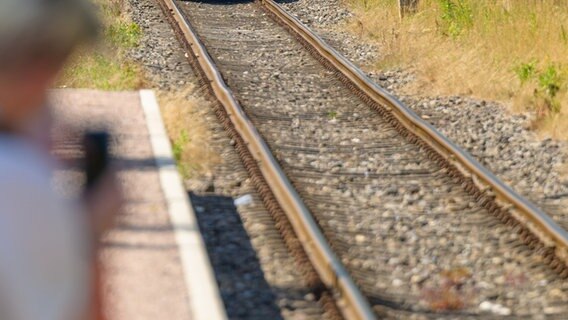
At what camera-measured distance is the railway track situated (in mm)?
6098

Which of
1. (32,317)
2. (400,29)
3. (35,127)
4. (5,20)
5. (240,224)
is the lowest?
(400,29)

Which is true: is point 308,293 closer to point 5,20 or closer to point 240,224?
point 240,224

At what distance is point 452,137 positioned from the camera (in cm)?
1002

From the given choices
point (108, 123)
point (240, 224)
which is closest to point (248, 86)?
point (240, 224)

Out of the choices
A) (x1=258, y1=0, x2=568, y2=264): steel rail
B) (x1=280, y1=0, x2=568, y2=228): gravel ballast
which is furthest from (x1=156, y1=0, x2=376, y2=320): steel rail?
(x1=280, y1=0, x2=568, y2=228): gravel ballast

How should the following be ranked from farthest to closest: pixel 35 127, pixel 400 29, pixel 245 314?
pixel 400 29
pixel 245 314
pixel 35 127

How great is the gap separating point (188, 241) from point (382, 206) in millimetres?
2248

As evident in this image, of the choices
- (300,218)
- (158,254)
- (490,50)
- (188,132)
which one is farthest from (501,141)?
(158,254)

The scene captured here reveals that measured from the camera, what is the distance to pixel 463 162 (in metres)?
8.67

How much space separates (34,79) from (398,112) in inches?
373

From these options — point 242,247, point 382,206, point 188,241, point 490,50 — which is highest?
point 188,241

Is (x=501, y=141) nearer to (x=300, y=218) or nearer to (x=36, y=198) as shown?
(x=300, y=218)

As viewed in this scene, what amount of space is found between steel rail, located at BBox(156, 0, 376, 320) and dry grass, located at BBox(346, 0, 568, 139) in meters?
2.62

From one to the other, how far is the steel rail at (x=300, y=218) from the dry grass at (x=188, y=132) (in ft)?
0.97
